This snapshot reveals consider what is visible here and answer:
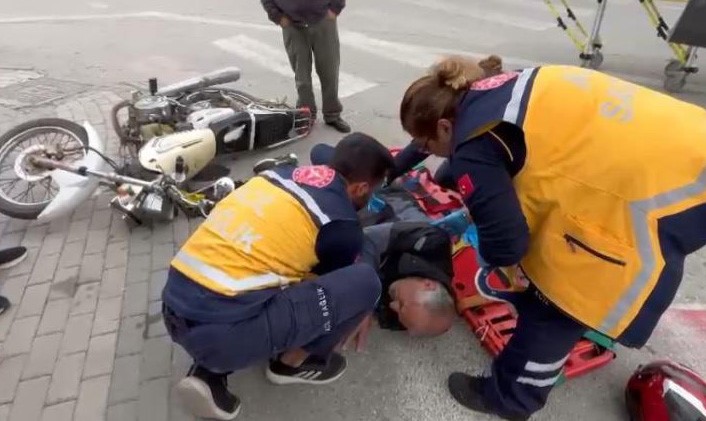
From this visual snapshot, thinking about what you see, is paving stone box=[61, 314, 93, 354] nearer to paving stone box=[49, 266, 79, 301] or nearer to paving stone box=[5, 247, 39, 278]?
paving stone box=[49, 266, 79, 301]

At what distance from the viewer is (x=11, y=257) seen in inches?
125

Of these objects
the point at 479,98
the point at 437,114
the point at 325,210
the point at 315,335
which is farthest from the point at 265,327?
the point at 479,98

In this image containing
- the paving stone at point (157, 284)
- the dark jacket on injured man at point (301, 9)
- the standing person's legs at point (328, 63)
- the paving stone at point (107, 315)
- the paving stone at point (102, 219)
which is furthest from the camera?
the standing person's legs at point (328, 63)

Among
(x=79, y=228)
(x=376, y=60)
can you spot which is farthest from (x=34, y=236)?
(x=376, y=60)

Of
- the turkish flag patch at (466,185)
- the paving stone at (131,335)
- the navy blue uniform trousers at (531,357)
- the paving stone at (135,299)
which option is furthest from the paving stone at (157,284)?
the turkish flag patch at (466,185)

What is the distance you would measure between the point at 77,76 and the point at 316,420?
218 inches

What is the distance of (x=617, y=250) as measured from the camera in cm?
175

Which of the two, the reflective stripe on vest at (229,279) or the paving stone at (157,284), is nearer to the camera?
the reflective stripe on vest at (229,279)

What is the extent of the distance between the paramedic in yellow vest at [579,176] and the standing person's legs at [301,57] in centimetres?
298

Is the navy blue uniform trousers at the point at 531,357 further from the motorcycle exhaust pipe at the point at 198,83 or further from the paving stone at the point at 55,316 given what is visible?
the motorcycle exhaust pipe at the point at 198,83

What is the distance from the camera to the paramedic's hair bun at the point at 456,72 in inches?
71.8

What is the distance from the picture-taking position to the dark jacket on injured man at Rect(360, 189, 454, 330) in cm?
262

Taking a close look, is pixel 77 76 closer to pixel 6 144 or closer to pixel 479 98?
pixel 6 144

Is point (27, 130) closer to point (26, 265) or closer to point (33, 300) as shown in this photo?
point (26, 265)
